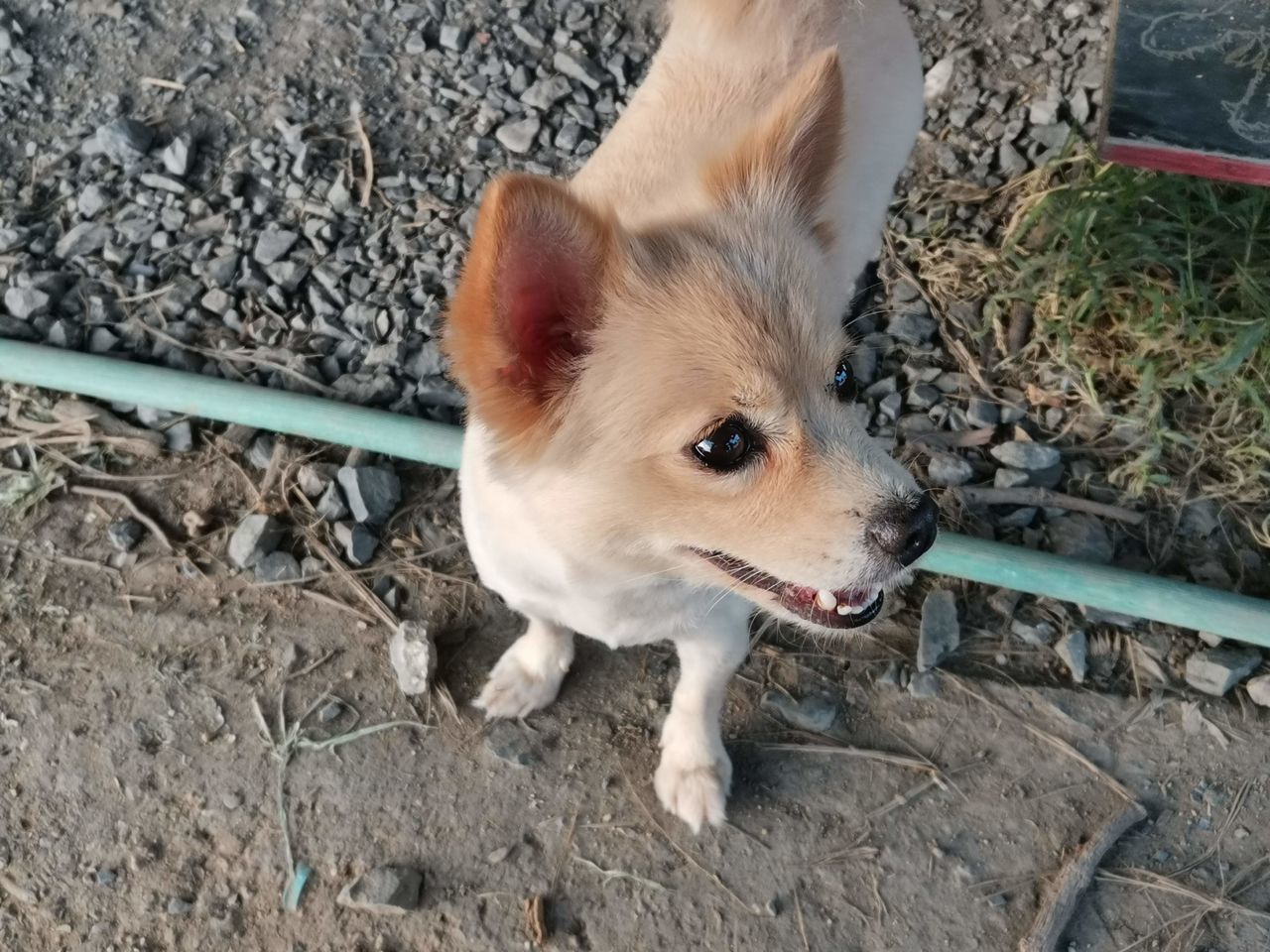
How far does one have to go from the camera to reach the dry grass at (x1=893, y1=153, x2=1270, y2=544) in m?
3.15

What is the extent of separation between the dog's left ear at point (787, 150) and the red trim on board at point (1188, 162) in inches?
47.0

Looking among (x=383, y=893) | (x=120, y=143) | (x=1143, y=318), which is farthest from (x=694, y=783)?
(x=120, y=143)

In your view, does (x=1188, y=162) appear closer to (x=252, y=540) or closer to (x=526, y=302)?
(x=526, y=302)

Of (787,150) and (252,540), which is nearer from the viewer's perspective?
(787,150)

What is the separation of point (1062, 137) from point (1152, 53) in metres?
0.70

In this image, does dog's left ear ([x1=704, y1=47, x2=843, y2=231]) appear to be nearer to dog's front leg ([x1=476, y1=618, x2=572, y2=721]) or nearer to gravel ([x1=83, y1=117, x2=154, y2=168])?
dog's front leg ([x1=476, y1=618, x2=572, y2=721])

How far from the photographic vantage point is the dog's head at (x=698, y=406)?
63.9 inches

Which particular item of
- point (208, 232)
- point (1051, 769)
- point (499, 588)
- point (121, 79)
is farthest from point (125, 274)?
point (1051, 769)

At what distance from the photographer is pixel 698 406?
162 centimetres

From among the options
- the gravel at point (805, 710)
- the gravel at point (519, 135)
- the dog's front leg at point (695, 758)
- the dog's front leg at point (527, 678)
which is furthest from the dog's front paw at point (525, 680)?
the gravel at point (519, 135)

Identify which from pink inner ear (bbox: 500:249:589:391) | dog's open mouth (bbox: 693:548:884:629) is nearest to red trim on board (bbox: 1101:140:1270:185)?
dog's open mouth (bbox: 693:548:884:629)

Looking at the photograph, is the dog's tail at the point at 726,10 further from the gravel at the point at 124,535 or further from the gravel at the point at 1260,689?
the gravel at the point at 1260,689

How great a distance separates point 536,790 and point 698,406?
59.4 inches

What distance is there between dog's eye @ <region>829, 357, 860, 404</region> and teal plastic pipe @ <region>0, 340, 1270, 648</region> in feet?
3.32
